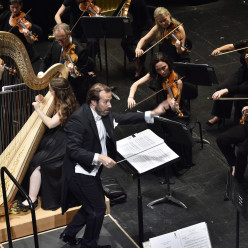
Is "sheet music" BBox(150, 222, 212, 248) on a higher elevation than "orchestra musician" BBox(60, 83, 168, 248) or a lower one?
lower

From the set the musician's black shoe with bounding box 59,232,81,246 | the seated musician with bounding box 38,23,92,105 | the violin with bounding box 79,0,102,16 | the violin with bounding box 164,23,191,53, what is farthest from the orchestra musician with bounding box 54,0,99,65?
the musician's black shoe with bounding box 59,232,81,246

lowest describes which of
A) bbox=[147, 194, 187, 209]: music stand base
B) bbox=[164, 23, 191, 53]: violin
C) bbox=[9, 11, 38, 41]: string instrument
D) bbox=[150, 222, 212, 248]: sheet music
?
bbox=[147, 194, 187, 209]: music stand base

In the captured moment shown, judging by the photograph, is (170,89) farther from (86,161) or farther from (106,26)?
(86,161)

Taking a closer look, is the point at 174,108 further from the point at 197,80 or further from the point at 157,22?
the point at 157,22

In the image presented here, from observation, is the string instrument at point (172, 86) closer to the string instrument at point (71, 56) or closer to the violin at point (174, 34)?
the violin at point (174, 34)

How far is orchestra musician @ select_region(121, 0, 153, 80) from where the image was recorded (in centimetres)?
785

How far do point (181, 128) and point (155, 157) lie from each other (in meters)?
0.39

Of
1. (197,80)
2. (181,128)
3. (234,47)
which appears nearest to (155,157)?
(181,128)

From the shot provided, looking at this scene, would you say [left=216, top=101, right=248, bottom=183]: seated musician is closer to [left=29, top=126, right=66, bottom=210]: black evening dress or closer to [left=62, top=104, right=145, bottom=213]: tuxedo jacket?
[left=62, top=104, right=145, bottom=213]: tuxedo jacket

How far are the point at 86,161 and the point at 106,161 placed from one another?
0.17m

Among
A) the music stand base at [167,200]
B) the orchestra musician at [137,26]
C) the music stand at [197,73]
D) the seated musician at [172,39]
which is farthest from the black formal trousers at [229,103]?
the orchestra musician at [137,26]

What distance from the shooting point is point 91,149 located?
498 centimetres

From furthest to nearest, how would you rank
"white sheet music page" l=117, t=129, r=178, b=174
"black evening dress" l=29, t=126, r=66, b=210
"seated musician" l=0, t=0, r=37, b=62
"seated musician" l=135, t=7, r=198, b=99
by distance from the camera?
"seated musician" l=0, t=0, r=37, b=62
"seated musician" l=135, t=7, r=198, b=99
"black evening dress" l=29, t=126, r=66, b=210
"white sheet music page" l=117, t=129, r=178, b=174

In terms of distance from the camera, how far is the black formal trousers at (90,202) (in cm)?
499
